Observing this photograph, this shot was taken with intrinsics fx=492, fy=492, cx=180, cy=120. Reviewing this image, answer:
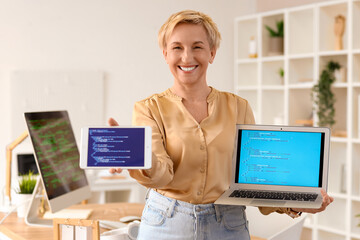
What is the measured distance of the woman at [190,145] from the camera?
56.3 inches

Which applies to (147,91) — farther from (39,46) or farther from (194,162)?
(194,162)

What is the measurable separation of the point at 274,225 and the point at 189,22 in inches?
46.5

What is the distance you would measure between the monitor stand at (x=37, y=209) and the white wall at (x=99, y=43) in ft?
6.22

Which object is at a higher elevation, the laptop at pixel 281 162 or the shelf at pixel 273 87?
the shelf at pixel 273 87

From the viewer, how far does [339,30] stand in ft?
13.6

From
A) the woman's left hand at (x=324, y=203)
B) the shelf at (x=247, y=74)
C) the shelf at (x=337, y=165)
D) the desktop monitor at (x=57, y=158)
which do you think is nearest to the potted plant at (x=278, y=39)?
the shelf at (x=247, y=74)

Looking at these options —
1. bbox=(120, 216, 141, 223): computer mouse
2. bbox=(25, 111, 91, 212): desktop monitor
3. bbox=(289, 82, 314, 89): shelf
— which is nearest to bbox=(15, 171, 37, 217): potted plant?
bbox=(25, 111, 91, 212): desktop monitor

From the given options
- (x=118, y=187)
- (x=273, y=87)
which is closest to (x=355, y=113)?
(x=273, y=87)

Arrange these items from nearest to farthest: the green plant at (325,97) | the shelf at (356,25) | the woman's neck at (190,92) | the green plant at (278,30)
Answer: the woman's neck at (190,92)
the shelf at (356,25)
the green plant at (325,97)
the green plant at (278,30)

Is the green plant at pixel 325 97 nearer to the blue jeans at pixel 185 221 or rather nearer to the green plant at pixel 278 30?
the green plant at pixel 278 30

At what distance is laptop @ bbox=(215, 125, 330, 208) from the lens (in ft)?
5.22

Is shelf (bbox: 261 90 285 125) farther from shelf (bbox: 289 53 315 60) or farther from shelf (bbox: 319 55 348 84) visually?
shelf (bbox: 319 55 348 84)

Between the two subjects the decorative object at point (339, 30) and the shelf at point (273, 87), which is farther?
the shelf at point (273, 87)

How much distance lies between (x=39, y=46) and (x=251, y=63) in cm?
214
